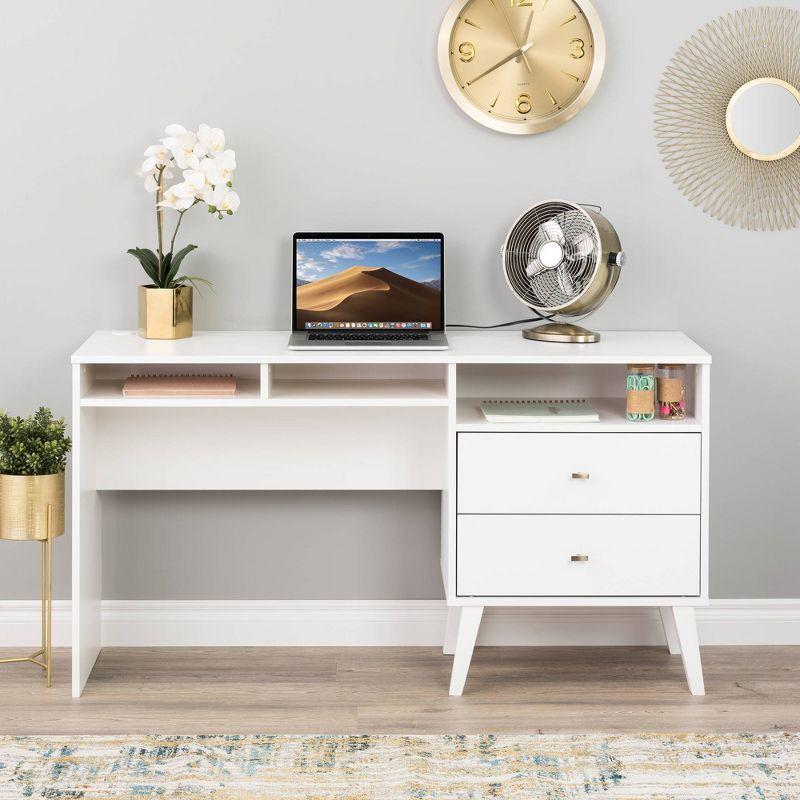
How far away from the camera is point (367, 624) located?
2840 millimetres

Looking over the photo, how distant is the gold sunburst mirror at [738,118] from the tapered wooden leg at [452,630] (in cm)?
124

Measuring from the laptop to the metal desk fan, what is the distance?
0.67 ft

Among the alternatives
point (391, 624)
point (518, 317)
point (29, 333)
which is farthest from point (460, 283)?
point (29, 333)

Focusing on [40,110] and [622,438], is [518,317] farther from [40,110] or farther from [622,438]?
[40,110]

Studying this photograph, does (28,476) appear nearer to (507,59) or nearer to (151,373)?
(151,373)

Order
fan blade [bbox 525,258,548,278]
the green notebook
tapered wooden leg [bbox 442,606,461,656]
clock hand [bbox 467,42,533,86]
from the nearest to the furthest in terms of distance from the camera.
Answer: the green notebook → fan blade [bbox 525,258,548,278] → clock hand [bbox 467,42,533,86] → tapered wooden leg [bbox 442,606,461,656]

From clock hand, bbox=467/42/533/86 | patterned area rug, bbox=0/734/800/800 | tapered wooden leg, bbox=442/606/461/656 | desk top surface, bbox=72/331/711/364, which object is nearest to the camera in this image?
patterned area rug, bbox=0/734/800/800

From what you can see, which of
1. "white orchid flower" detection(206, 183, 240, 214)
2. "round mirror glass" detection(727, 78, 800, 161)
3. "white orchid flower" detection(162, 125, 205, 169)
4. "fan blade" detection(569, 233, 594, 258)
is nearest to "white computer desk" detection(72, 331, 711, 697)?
"fan blade" detection(569, 233, 594, 258)

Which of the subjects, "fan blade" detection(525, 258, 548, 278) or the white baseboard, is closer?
"fan blade" detection(525, 258, 548, 278)

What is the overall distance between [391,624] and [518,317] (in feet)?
2.95

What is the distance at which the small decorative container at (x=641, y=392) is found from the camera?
2438 mm

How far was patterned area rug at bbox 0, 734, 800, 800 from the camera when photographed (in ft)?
6.87

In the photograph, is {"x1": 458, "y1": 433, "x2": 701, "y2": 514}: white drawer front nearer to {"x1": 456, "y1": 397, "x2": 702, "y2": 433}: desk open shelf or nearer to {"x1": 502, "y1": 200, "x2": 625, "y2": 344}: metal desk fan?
{"x1": 456, "y1": 397, "x2": 702, "y2": 433}: desk open shelf

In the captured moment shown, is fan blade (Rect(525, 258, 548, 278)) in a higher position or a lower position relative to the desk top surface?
higher
